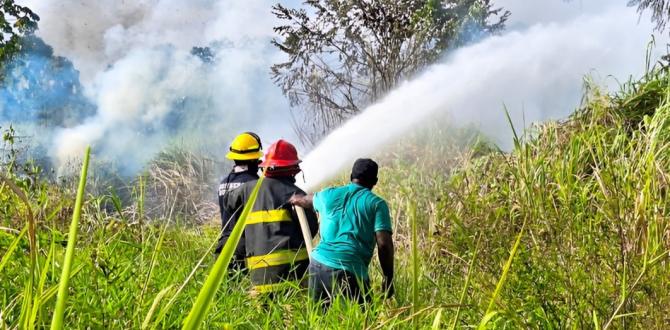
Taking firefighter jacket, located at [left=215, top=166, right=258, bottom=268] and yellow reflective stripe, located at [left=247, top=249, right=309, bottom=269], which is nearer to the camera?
yellow reflective stripe, located at [left=247, top=249, right=309, bottom=269]

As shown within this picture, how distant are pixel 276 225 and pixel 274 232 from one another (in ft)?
0.14

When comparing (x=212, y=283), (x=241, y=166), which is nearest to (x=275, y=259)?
(x=241, y=166)

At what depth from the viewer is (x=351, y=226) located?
3.65m

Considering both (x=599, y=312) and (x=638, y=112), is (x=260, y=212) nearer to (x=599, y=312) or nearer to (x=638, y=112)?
(x=599, y=312)

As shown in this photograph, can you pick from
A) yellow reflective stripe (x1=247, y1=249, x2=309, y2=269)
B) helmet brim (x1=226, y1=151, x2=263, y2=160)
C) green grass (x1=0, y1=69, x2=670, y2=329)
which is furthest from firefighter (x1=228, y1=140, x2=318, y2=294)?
helmet brim (x1=226, y1=151, x2=263, y2=160)

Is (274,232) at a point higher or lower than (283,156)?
lower

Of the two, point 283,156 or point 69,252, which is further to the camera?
point 283,156

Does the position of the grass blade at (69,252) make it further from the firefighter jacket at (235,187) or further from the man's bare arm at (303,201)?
the firefighter jacket at (235,187)

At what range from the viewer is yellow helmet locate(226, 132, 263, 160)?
14.4 feet

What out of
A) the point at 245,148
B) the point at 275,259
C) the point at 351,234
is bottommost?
the point at 275,259

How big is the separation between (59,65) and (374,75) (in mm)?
23689

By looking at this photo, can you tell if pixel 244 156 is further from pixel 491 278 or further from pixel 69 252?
pixel 69 252

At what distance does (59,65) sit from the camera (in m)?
31.3

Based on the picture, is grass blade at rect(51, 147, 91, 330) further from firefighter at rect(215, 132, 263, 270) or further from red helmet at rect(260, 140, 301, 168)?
firefighter at rect(215, 132, 263, 270)
